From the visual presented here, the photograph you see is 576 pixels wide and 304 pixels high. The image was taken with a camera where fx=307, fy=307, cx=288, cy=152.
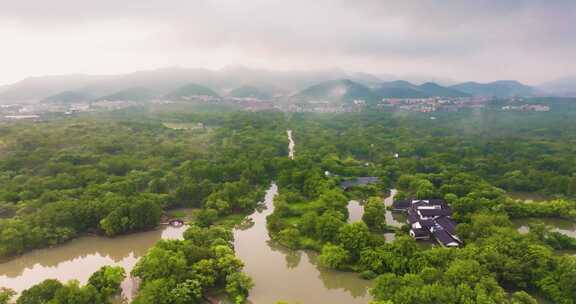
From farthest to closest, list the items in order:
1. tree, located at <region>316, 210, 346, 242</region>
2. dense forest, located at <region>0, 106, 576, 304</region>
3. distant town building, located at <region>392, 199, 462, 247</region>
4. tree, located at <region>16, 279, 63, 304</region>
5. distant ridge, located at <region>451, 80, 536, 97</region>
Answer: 1. distant ridge, located at <region>451, 80, 536, 97</region>
2. distant town building, located at <region>392, 199, 462, 247</region>
3. tree, located at <region>316, 210, 346, 242</region>
4. dense forest, located at <region>0, 106, 576, 304</region>
5. tree, located at <region>16, 279, 63, 304</region>

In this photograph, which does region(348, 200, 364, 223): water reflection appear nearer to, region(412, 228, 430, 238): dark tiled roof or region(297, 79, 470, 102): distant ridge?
region(412, 228, 430, 238): dark tiled roof

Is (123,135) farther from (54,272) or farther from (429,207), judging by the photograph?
(429,207)

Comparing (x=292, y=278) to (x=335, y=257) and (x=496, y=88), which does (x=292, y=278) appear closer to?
(x=335, y=257)

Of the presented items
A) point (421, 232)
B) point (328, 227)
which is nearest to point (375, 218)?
point (421, 232)

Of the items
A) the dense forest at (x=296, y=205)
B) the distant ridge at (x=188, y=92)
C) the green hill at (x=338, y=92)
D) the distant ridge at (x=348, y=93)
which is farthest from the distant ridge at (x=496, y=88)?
the dense forest at (x=296, y=205)

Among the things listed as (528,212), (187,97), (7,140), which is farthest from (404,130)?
(187,97)

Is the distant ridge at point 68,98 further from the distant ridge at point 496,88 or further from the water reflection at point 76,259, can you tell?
the distant ridge at point 496,88

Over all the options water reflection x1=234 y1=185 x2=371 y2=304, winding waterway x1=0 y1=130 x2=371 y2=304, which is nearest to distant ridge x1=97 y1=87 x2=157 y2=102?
winding waterway x1=0 y1=130 x2=371 y2=304
